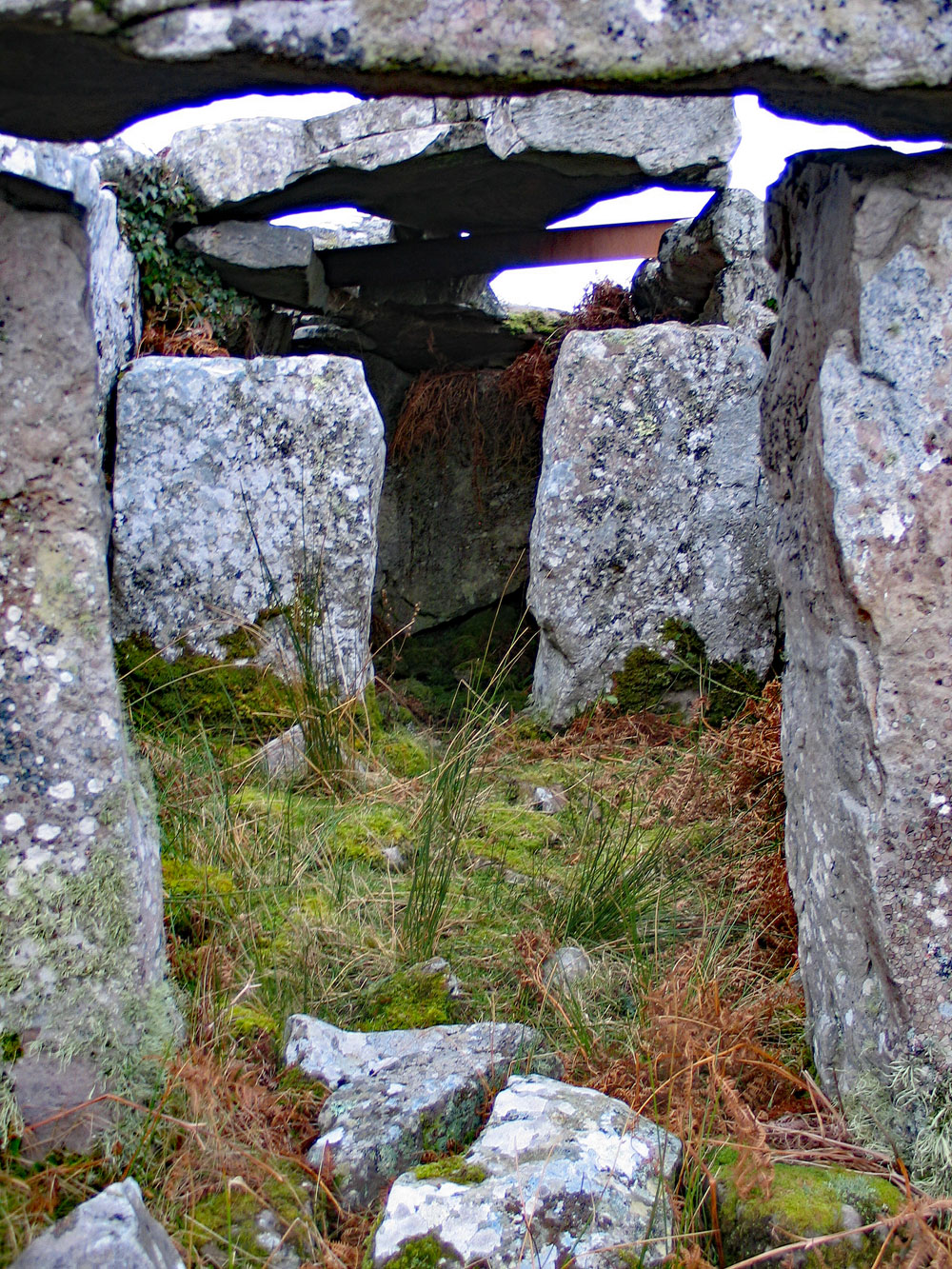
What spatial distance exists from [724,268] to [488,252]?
1287mm

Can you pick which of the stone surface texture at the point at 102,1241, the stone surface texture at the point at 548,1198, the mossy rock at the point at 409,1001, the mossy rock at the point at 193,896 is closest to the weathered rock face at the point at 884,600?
the stone surface texture at the point at 548,1198

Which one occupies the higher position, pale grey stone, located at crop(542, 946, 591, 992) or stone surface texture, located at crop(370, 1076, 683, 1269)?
stone surface texture, located at crop(370, 1076, 683, 1269)

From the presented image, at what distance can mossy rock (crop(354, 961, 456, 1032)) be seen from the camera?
2.23 meters

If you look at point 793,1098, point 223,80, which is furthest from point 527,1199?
point 223,80

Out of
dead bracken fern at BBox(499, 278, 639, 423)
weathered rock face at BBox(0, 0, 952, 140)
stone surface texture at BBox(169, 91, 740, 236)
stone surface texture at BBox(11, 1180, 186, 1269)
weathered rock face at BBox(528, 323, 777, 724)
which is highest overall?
stone surface texture at BBox(169, 91, 740, 236)

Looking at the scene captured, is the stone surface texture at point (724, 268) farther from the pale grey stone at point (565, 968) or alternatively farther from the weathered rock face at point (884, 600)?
the pale grey stone at point (565, 968)

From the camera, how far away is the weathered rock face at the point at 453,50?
4.80 ft

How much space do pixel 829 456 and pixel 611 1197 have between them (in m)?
1.26

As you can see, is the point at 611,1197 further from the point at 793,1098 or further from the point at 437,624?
the point at 437,624

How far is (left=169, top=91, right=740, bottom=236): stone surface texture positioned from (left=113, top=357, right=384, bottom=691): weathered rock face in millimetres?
1436

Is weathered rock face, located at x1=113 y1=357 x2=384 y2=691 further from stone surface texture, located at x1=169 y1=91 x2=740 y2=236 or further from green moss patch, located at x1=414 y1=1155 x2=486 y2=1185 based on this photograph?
green moss patch, located at x1=414 y1=1155 x2=486 y2=1185

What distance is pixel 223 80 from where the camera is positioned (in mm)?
1569

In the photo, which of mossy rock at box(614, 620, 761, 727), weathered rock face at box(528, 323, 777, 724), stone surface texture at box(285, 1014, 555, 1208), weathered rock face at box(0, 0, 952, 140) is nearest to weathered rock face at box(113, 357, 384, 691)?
weathered rock face at box(528, 323, 777, 724)

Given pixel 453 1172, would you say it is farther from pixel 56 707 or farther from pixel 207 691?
pixel 207 691
